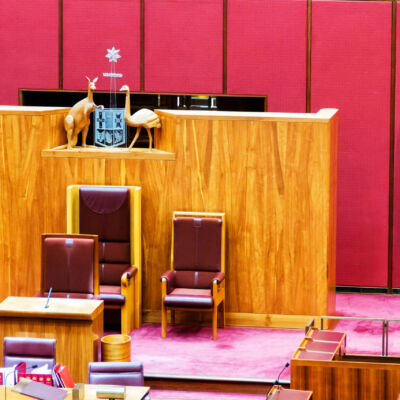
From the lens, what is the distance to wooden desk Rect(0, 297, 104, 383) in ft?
21.7

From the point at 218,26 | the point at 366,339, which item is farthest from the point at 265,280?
the point at 218,26

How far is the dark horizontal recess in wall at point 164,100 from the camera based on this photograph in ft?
32.2

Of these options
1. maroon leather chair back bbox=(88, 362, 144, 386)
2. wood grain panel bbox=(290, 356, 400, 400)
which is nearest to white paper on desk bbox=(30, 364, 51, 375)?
maroon leather chair back bbox=(88, 362, 144, 386)

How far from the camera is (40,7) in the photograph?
986 centimetres

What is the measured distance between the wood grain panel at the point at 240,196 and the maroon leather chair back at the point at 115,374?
259 centimetres

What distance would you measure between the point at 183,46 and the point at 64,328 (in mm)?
4020

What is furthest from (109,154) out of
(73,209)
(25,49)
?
(25,49)

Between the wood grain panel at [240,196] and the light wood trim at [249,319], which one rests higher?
the wood grain panel at [240,196]

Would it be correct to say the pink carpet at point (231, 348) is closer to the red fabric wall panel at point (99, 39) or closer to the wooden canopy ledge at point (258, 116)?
the wooden canopy ledge at point (258, 116)

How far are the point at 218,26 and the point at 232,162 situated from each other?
7.22 ft

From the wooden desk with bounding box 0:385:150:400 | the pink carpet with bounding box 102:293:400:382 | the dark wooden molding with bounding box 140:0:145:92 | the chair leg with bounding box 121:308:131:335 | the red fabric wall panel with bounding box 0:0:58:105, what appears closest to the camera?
the wooden desk with bounding box 0:385:150:400

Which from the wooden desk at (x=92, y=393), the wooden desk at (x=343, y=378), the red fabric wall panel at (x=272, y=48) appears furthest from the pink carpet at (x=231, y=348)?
the red fabric wall panel at (x=272, y=48)

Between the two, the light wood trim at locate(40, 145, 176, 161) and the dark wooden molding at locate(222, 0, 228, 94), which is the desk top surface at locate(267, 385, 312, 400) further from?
the dark wooden molding at locate(222, 0, 228, 94)

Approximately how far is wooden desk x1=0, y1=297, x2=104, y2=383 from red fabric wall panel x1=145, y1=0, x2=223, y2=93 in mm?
3606
